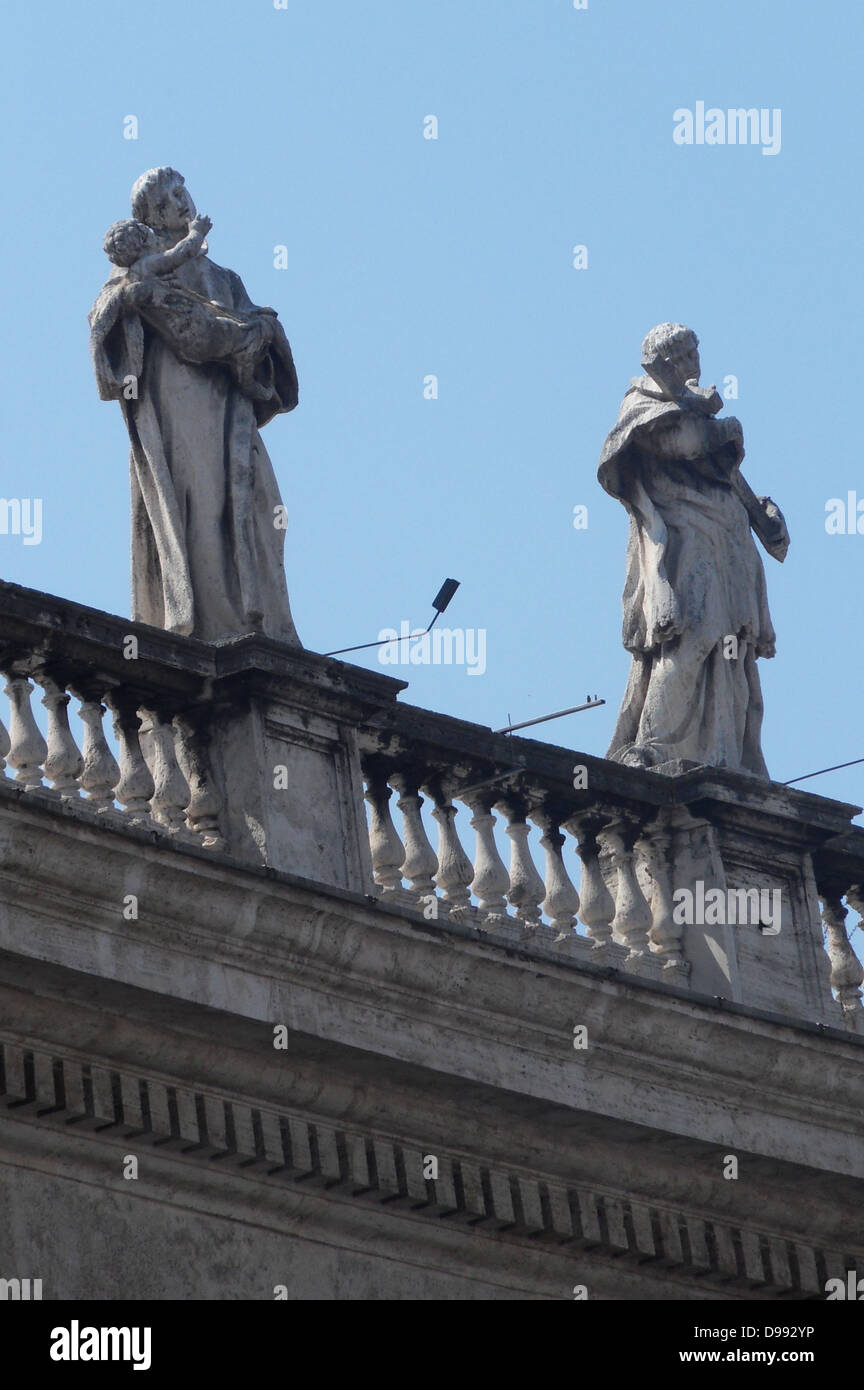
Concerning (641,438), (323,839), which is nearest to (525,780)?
(323,839)

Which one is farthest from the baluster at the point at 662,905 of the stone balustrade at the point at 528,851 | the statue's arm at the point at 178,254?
the statue's arm at the point at 178,254

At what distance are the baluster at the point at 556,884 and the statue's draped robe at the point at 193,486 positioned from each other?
1.38 m

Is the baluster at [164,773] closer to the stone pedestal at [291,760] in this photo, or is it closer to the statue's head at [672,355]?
the stone pedestal at [291,760]

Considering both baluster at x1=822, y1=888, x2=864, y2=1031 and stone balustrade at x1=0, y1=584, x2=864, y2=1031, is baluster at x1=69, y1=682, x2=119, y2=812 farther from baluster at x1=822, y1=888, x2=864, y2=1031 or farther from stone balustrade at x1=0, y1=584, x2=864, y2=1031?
baluster at x1=822, y1=888, x2=864, y2=1031

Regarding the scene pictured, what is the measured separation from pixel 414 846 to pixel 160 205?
299cm

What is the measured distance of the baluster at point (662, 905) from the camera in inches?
602

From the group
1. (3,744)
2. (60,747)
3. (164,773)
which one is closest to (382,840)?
(164,773)

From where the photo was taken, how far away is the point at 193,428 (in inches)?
584

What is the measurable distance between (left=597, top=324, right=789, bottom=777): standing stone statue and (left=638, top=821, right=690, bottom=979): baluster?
554mm

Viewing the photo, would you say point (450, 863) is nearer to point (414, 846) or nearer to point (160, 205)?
point (414, 846)

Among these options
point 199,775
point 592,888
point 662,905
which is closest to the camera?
point 199,775

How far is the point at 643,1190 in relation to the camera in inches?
566

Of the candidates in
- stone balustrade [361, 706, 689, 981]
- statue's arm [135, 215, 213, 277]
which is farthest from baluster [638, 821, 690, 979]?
statue's arm [135, 215, 213, 277]
